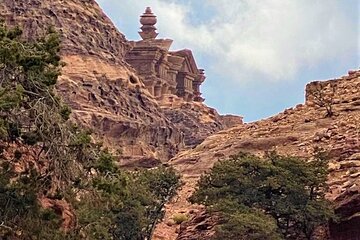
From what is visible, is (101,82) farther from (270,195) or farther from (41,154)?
(41,154)

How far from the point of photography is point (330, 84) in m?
71.4

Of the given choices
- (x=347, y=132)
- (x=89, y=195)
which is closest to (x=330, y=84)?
(x=347, y=132)

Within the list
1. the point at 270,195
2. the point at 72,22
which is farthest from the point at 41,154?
the point at 72,22

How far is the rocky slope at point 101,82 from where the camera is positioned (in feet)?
277

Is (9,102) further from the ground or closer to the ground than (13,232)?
further from the ground

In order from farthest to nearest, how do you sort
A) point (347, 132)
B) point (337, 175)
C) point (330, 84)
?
1. point (330, 84)
2. point (347, 132)
3. point (337, 175)

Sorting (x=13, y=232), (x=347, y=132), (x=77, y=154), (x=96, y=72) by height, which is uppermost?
→ (x=96, y=72)

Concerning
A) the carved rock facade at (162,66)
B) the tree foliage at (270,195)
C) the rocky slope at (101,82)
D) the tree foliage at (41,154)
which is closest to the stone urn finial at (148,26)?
the carved rock facade at (162,66)

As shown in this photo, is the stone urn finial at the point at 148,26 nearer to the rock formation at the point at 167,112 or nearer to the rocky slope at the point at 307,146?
the rock formation at the point at 167,112

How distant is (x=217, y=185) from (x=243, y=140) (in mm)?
21368

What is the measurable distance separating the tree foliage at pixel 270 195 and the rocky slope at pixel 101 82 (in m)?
34.7

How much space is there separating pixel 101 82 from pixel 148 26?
2840 centimetres

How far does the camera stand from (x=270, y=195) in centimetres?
4169

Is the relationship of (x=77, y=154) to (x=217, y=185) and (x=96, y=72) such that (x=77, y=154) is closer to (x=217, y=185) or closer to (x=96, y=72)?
(x=217, y=185)
